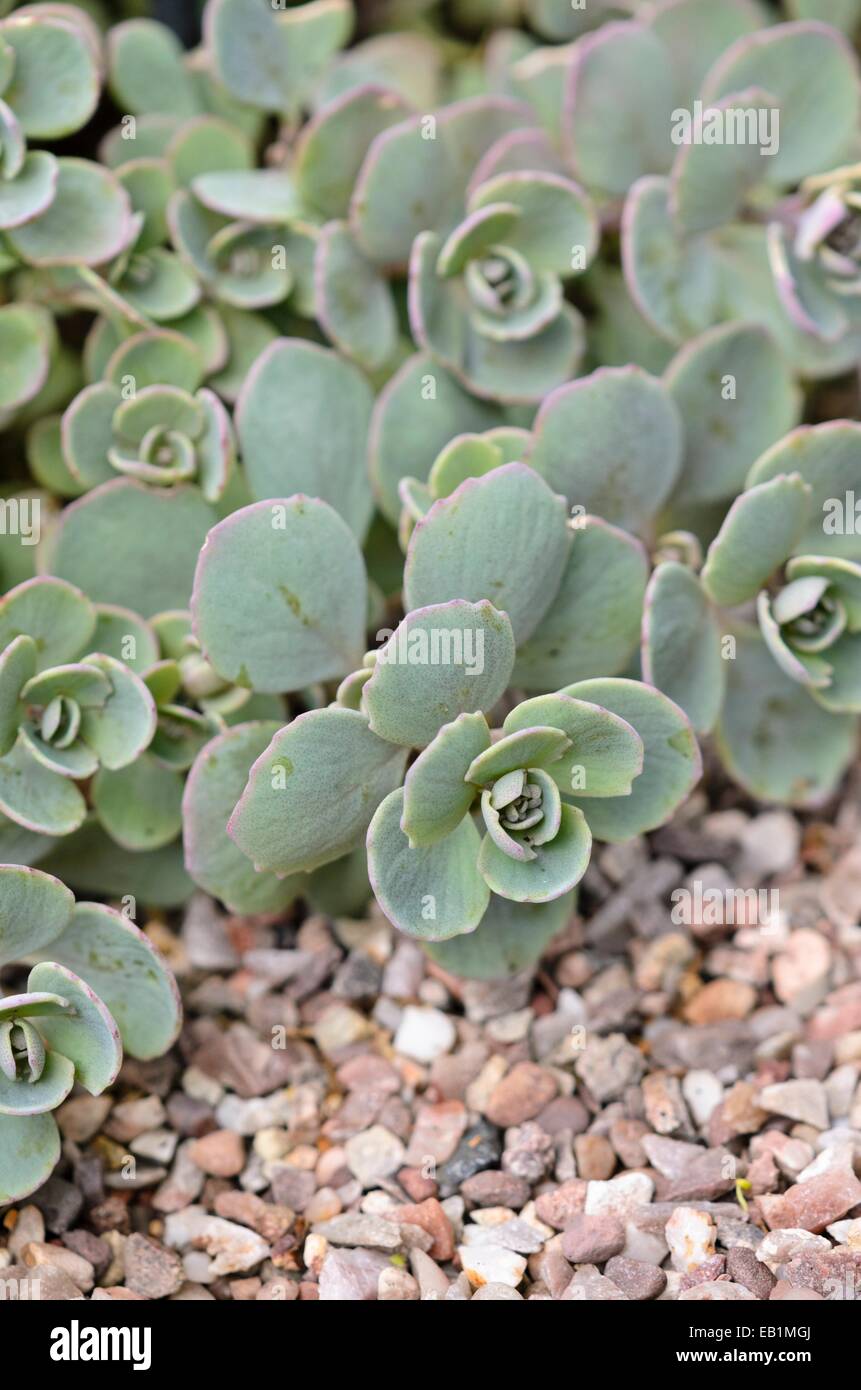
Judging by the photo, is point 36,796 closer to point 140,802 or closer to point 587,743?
point 140,802

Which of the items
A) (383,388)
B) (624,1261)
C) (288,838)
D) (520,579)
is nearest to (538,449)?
(520,579)

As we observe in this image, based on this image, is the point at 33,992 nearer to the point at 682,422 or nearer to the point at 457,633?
the point at 457,633

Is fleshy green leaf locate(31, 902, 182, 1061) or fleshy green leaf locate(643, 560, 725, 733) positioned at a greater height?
fleshy green leaf locate(643, 560, 725, 733)

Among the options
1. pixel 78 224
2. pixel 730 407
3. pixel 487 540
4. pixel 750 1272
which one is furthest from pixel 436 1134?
pixel 78 224

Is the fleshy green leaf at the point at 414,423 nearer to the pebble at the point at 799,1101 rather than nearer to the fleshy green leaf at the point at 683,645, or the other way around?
the fleshy green leaf at the point at 683,645

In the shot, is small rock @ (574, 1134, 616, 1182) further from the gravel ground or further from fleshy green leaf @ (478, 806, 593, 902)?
fleshy green leaf @ (478, 806, 593, 902)

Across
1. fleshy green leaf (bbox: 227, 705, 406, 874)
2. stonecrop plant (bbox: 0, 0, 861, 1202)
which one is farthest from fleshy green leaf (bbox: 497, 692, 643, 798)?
fleshy green leaf (bbox: 227, 705, 406, 874)

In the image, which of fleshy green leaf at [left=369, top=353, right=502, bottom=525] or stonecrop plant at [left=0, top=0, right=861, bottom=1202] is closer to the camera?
stonecrop plant at [left=0, top=0, right=861, bottom=1202]
